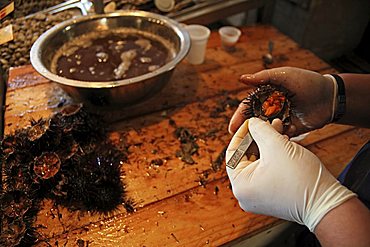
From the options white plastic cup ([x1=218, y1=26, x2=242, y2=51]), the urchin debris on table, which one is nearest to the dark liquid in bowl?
the urchin debris on table

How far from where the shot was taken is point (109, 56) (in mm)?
1501

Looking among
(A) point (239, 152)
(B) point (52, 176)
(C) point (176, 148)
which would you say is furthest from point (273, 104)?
(B) point (52, 176)

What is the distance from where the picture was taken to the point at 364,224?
2.28ft

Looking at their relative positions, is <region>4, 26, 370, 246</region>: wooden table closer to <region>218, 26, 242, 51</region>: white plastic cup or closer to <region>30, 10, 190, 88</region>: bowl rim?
<region>218, 26, 242, 51</region>: white plastic cup

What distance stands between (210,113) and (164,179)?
418mm

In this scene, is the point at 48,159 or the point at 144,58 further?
the point at 144,58

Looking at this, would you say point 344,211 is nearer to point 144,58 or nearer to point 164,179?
point 164,179

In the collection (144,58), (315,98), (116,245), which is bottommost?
(116,245)

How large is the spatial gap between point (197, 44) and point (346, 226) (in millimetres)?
1184

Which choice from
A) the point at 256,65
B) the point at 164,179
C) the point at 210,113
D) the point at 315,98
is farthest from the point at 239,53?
the point at 164,179

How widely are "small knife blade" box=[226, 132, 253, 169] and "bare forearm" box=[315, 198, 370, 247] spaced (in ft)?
0.88

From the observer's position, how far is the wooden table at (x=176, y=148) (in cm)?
99

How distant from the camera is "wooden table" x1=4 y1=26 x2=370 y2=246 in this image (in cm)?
99

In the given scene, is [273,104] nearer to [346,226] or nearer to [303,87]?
[303,87]
